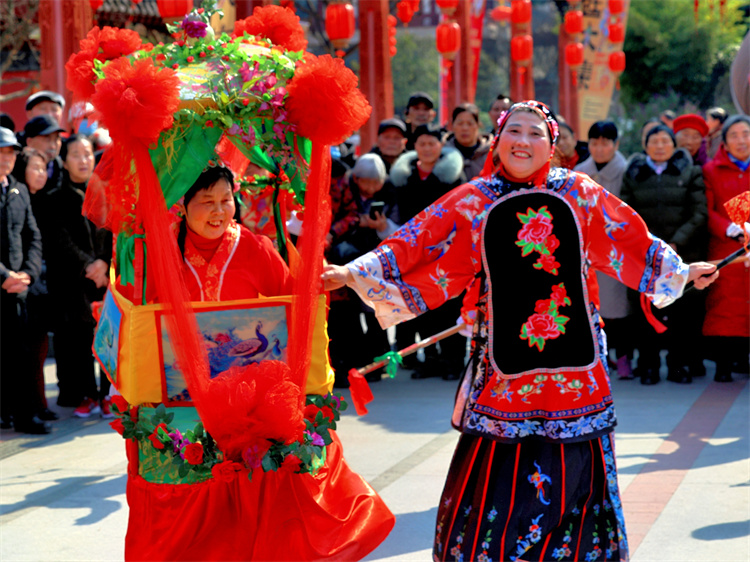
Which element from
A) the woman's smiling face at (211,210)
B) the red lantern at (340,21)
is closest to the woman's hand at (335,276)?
the woman's smiling face at (211,210)

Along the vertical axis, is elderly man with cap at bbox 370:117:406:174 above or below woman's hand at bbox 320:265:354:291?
above

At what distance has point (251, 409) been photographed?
10.7 ft

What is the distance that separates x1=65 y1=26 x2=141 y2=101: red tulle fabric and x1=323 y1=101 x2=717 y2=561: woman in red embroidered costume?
3.88 ft

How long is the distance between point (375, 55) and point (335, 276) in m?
9.10

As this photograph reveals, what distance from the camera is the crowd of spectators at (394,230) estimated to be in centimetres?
588

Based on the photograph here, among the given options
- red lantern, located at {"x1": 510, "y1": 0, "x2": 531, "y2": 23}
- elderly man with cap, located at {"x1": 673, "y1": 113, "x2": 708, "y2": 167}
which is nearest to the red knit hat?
elderly man with cap, located at {"x1": 673, "y1": 113, "x2": 708, "y2": 167}

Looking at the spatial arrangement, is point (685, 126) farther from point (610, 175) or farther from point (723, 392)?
point (723, 392)

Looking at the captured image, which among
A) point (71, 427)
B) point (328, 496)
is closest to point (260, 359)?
point (328, 496)

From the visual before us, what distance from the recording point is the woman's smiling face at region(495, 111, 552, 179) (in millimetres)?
3244

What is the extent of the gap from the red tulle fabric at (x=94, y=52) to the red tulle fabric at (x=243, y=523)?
1.33 meters

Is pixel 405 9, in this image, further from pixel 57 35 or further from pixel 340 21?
pixel 57 35

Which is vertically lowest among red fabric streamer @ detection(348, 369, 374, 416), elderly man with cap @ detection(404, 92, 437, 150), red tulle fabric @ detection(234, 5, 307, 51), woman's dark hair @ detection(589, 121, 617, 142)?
red fabric streamer @ detection(348, 369, 374, 416)

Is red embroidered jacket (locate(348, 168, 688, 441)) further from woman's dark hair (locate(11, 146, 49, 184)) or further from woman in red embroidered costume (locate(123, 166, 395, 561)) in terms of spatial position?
woman's dark hair (locate(11, 146, 49, 184))

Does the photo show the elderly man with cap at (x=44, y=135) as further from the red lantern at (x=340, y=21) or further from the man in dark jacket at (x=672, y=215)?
the red lantern at (x=340, y=21)
